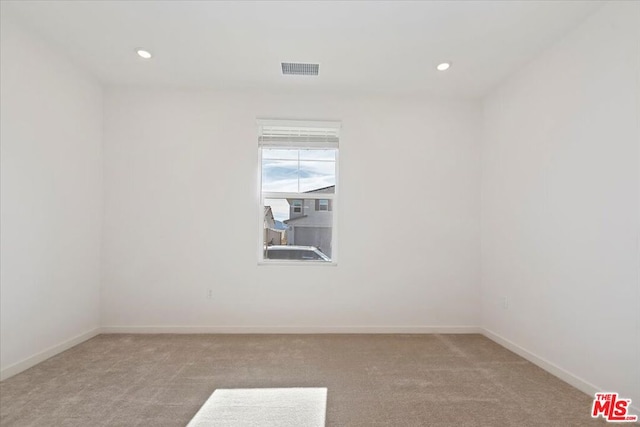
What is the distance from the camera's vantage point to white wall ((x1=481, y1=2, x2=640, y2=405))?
2.23 meters

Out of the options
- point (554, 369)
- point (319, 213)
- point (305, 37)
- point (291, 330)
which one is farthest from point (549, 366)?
point (305, 37)

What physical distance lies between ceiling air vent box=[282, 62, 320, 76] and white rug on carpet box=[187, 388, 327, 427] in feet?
9.35

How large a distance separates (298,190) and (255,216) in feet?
1.93

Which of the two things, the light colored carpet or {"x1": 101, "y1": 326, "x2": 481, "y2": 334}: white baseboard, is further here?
{"x1": 101, "y1": 326, "x2": 481, "y2": 334}: white baseboard

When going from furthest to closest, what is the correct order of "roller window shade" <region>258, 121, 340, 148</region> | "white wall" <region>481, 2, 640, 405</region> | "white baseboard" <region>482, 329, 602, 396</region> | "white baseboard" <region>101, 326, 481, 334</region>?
1. "roller window shade" <region>258, 121, 340, 148</region>
2. "white baseboard" <region>101, 326, 481, 334</region>
3. "white baseboard" <region>482, 329, 602, 396</region>
4. "white wall" <region>481, 2, 640, 405</region>

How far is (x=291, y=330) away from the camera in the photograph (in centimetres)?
389

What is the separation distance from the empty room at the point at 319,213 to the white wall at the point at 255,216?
0.08 feet

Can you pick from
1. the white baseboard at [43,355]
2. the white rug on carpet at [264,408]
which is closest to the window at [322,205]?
the white rug on carpet at [264,408]

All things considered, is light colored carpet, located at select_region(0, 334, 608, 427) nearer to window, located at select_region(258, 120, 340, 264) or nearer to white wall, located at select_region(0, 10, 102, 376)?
white wall, located at select_region(0, 10, 102, 376)

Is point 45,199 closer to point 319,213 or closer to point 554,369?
point 319,213

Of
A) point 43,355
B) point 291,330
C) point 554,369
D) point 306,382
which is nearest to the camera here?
point 306,382

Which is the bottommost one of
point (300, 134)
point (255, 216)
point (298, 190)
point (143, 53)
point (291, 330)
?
point (291, 330)

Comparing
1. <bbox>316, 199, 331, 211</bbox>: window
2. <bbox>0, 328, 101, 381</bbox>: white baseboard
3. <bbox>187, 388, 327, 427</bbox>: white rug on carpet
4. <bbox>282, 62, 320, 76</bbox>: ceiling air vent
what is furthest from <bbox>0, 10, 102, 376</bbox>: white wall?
<bbox>316, 199, 331, 211</bbox>: window

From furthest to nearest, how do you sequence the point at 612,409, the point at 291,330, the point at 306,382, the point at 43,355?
the point at 291,330 → the point at 43,355 → the point at 306,382 → the point at 612,409
